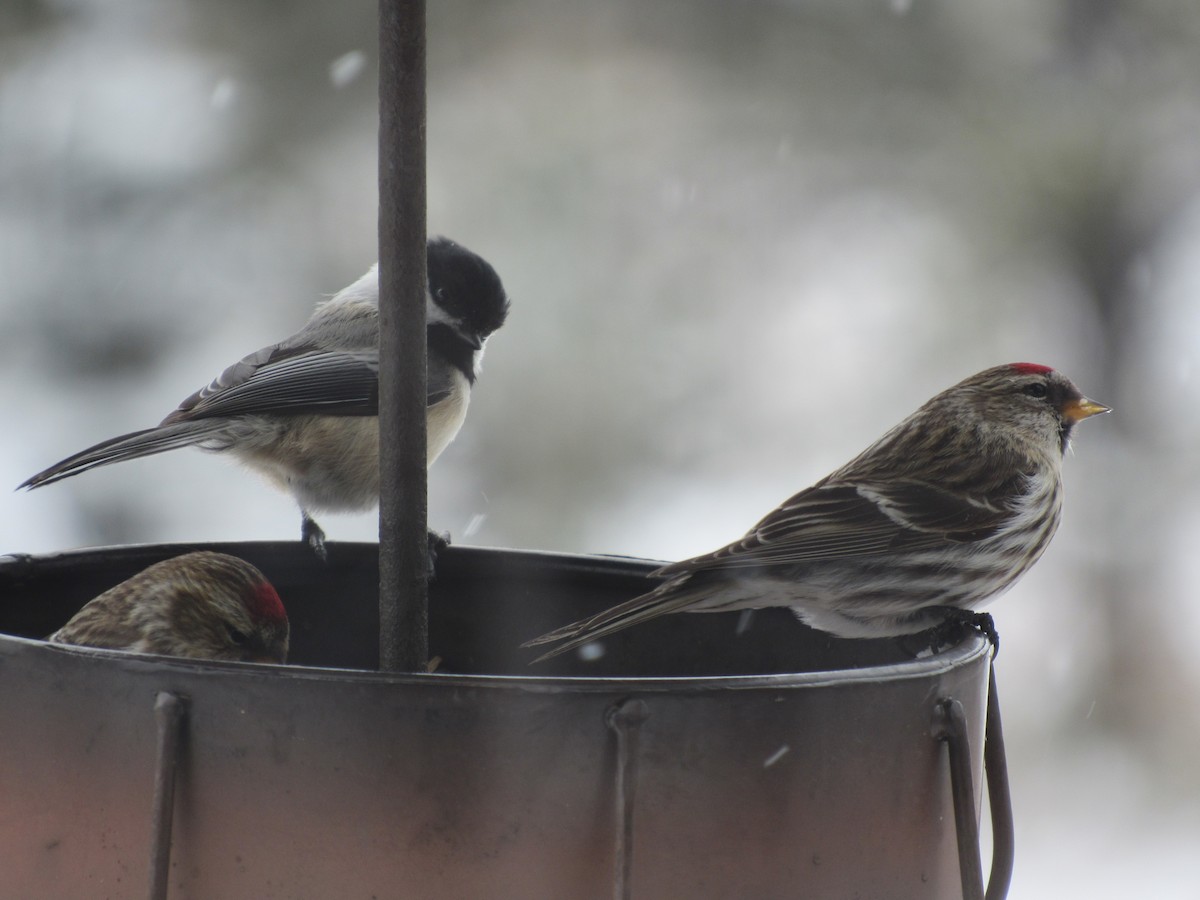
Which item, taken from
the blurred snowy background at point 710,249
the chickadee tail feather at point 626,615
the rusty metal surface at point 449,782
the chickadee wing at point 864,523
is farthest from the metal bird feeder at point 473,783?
the blurred snowy background at point 710,249

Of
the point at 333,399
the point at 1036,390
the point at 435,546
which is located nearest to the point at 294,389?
the point at 333,399

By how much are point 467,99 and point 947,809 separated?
402 cm

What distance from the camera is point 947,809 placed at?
3.72ft

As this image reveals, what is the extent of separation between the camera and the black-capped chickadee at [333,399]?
8.70 feet

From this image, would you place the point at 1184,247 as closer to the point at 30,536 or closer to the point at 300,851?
the point at 30,536

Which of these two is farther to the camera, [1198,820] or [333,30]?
[333,30]

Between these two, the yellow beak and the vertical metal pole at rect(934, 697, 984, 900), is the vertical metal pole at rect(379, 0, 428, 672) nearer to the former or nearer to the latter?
the vertical metal pole at rect(934, 697, 984, 900)

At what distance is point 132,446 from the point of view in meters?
2.30

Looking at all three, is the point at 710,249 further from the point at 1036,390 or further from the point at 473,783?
the point at 473,783

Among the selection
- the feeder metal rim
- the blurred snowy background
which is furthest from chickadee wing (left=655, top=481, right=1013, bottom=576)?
the blurred snowy background

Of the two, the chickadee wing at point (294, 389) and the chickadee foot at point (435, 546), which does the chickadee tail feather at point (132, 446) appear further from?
the chickadee foot at point (435, 546)

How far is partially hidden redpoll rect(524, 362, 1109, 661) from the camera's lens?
6.73 ft

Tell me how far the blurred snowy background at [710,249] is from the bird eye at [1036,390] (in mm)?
1943

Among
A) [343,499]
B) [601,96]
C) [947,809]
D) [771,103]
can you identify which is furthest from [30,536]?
[947,809]
